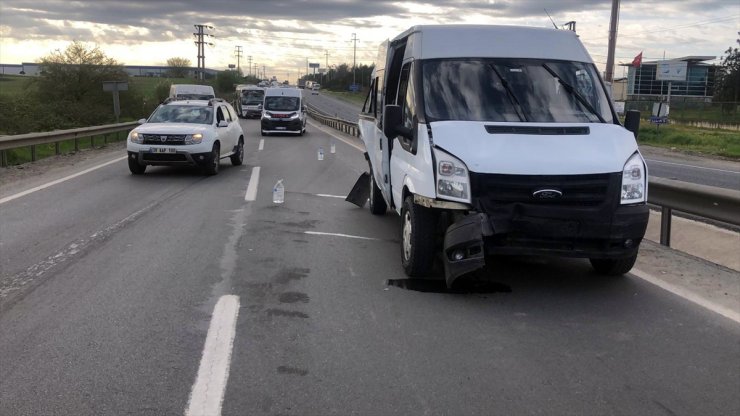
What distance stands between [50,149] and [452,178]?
19973 millimetres

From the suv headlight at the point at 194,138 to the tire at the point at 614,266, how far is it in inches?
387

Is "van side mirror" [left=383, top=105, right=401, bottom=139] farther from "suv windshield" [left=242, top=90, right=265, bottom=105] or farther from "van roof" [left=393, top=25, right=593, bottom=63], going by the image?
"suv windshield" [left=242, top=90, right=265, bottom=105]

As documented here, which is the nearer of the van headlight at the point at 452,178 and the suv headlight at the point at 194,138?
the van headlight at the point at 452,178

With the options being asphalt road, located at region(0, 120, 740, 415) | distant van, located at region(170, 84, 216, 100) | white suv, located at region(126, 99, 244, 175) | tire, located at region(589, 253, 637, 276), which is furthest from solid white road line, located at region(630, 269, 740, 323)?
distant van, located at region(170, 84, 216, 100)

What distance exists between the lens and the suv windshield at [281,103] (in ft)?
111

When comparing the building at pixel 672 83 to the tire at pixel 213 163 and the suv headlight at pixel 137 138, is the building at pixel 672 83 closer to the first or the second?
the tire at pixel 213 163

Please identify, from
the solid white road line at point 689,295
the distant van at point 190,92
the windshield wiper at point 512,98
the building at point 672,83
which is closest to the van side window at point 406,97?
the windshield wiper at point 512,98

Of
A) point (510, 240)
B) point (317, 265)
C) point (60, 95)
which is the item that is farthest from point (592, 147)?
point (60, 95)

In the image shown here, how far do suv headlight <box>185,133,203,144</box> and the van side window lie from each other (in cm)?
760

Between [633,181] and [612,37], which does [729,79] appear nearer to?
[612,37]

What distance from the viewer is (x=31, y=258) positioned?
6.95 m

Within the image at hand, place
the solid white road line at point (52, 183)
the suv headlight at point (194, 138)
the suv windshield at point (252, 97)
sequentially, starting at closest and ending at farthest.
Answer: the solid white road line at point (52, 183)
the suv headlight at point (194, 138)
the suv windshield at point (252, 97)

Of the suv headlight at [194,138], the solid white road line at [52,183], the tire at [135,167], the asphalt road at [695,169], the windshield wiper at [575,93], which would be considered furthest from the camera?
the asphalt road at [695,169]

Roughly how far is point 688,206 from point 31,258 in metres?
7.25
